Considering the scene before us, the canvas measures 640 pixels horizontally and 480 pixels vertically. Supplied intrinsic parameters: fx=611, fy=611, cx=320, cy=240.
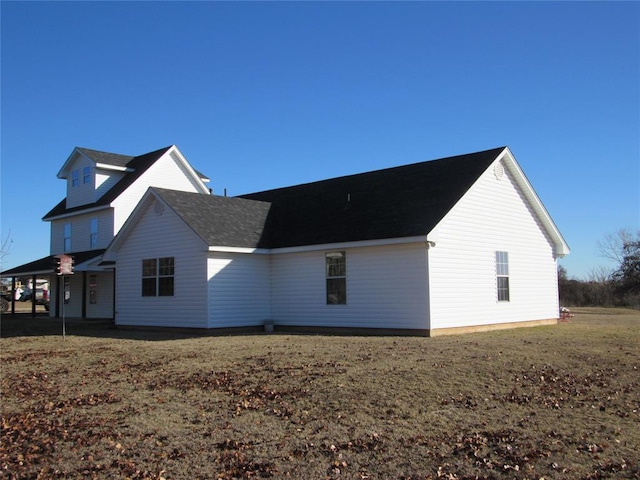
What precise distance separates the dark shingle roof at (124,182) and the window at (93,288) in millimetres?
3683

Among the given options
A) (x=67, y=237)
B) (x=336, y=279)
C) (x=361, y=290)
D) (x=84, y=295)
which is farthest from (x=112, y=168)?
(x=361, y=290)

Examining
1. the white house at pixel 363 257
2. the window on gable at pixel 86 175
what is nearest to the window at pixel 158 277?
the white house at pixel 363 257

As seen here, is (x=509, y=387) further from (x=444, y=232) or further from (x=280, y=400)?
(x=444, y=232)

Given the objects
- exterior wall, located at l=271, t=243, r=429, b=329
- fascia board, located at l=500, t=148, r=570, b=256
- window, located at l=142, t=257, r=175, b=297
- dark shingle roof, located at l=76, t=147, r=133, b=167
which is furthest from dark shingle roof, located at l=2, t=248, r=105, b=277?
fascia board, located at l=500, t=148, r=570, b=256

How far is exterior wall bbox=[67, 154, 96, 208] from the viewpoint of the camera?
106 feet

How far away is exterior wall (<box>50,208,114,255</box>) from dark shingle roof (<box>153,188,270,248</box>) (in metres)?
9.38

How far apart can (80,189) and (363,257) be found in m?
19.9

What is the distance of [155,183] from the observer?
32375 millimetres

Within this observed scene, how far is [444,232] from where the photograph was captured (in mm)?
19016

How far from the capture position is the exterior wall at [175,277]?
66.9ft

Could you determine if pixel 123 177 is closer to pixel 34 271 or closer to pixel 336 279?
pixel 34 271

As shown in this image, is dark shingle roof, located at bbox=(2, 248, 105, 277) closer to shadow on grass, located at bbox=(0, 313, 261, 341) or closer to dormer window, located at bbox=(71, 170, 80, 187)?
dormer window, located at bbox=(71, 170, 80, 187)

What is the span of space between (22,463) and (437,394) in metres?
5.95

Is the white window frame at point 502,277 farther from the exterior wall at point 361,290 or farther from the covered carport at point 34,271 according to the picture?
the covered carport at point 34,271
